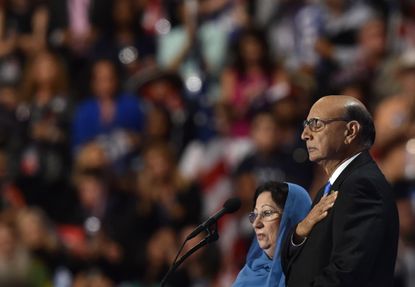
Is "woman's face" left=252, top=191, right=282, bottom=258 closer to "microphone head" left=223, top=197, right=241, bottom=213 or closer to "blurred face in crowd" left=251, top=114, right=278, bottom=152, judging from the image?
"microphone head" left=223, top=197, right=241, bottom=213

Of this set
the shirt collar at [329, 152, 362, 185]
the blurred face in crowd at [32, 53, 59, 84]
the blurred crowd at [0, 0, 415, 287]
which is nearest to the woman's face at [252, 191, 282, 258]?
the shirt collar at [329, 152, 362, 185]

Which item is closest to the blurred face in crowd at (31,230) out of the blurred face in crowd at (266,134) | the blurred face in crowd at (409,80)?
the blurred face in crowd at (266,134)

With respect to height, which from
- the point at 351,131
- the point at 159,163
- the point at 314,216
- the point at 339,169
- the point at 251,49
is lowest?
the point at 159,163

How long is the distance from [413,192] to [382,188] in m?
4.79

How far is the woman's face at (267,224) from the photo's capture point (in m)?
4.70

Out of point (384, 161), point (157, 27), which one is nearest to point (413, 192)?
point (384, 161)

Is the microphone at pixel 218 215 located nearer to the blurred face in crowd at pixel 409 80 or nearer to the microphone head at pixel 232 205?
the microphone head at pixel 232 205

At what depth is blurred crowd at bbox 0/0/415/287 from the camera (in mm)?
9359

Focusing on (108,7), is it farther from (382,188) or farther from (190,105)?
(382,188)

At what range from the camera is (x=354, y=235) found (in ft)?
14.0

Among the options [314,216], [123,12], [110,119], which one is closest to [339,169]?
[314,216]

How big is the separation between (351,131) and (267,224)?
49 cm

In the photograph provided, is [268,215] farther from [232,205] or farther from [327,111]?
[327,111]

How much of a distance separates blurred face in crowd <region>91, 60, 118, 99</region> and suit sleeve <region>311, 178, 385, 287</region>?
6473mm
